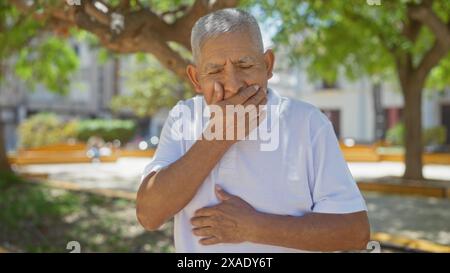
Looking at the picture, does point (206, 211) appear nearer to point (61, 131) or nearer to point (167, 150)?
point (167, 150)

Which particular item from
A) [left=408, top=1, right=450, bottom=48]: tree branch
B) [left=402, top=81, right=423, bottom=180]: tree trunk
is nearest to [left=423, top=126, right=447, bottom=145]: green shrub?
→ [left=402, top=81, right=423, bottom=180]: tree trunk

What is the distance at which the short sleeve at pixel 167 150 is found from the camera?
5.02 feet

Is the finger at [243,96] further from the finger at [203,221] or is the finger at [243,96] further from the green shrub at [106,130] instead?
the green shrub at [106,130]

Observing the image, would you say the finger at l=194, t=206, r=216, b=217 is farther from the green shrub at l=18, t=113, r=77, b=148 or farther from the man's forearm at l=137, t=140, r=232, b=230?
the green shrub at l=18, t=113, r=77, b=148

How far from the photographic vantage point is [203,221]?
4.78 ft

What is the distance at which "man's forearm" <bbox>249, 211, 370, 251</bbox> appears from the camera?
142cm

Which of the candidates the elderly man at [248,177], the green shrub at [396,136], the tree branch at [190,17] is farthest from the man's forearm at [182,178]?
the green shrub at [396,136]

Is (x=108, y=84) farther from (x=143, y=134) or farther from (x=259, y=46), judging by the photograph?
(x=259, y=46)

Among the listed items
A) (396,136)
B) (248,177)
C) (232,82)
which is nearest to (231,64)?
(232,82)

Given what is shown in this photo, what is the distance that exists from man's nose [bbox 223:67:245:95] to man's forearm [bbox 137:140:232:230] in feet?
Result: 0.43

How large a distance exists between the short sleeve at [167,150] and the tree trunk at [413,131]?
35.7ft

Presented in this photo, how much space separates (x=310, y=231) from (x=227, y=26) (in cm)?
58

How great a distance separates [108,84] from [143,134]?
169 inches

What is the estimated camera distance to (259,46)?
1512mm
